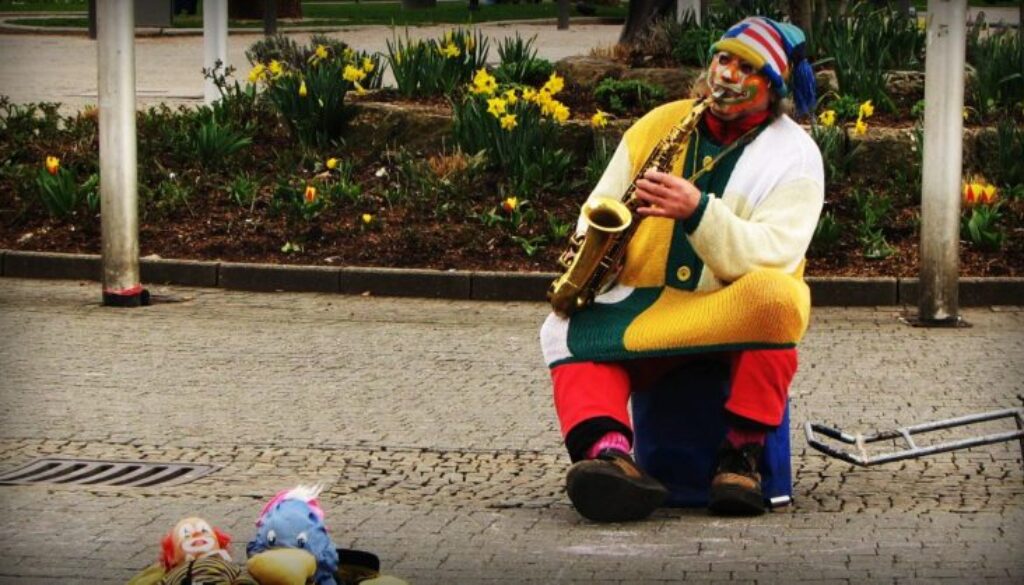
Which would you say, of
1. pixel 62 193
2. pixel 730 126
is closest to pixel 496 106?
pixel 62 193

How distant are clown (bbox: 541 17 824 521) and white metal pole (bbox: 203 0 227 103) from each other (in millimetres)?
9625

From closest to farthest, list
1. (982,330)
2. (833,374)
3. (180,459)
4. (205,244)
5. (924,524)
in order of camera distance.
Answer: (924,524) → (180,459) → (833,374) → (982,330) → (205,244)

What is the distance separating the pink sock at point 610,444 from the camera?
6.34 m

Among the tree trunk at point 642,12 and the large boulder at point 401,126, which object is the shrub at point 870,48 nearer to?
the tree trunk at point 642,12

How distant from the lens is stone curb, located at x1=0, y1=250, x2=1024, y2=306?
1127 centimetres

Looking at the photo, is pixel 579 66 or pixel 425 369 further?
pixel 579 66

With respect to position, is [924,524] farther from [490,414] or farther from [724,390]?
[490,414]

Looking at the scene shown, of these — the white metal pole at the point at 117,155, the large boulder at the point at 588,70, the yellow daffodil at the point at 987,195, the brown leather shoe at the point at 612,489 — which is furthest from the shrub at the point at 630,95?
the brown leather shoe at the point at 612,489

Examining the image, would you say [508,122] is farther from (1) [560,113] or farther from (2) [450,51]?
(2) [450,51]

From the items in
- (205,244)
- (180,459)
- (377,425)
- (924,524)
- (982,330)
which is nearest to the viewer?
(924,524)

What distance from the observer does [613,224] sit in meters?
6.43

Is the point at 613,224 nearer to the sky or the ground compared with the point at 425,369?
nearer to the sky

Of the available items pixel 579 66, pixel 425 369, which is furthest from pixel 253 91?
pixel 425 369

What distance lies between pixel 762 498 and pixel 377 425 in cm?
209
